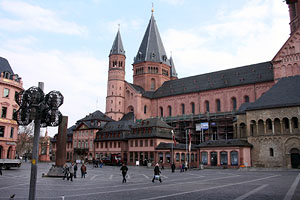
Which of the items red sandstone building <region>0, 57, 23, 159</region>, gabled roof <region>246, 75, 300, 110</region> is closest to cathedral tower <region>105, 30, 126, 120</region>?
red sandstone building <region>0, 57, 23, 159</region>

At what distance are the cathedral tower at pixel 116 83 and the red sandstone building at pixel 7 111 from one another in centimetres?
4041

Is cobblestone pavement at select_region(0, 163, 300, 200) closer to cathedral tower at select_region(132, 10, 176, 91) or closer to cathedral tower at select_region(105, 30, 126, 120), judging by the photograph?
cathedral tower at select_region(105, 30, 126, 120)

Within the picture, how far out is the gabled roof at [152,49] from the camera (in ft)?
329

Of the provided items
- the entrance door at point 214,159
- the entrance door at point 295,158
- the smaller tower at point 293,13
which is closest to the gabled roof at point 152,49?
the smaller tower at point 293,13

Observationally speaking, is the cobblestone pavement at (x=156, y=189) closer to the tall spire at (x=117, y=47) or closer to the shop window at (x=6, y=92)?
the shop window at (x=6, y=92)

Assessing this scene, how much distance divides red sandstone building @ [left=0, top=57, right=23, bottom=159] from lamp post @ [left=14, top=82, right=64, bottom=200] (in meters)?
44.2

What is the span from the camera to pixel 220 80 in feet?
261

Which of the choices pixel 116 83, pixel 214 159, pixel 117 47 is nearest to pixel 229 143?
pixel 214 159

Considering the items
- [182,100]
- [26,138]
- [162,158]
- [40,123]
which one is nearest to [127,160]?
[162,158]

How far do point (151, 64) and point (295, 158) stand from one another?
2431 inches

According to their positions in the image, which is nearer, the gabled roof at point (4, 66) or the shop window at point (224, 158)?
the shop window at point (224, 158)

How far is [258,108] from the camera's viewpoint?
49156 millimetres

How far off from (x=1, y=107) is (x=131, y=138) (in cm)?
2740

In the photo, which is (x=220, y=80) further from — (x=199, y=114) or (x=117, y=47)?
(x=117, y=47)
